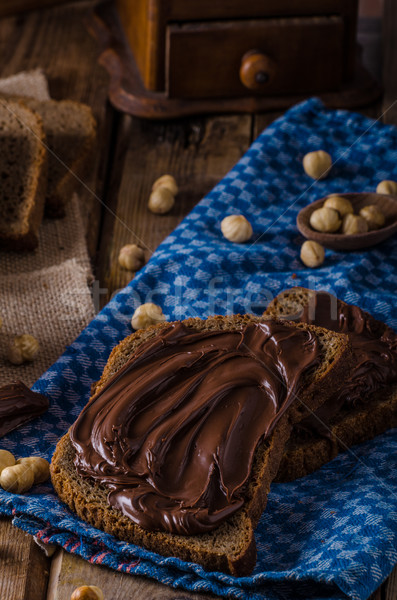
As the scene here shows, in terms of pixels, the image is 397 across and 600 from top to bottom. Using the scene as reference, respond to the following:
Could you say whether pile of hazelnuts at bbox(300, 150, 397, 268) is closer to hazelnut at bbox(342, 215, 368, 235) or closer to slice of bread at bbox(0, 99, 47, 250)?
hazelnut at bbox(342, 215, 368, 235)

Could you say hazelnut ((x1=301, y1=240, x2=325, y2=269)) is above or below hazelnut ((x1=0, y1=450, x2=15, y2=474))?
above

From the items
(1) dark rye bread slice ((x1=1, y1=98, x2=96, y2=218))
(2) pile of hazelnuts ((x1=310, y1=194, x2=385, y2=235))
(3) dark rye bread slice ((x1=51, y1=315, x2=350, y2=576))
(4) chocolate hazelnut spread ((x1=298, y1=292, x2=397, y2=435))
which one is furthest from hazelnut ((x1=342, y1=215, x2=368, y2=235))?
(1) dark rye bread slice ((x1=1, y1=98, x2=96, y2=218))

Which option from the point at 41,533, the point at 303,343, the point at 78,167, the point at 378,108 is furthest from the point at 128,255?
the point at 378,108

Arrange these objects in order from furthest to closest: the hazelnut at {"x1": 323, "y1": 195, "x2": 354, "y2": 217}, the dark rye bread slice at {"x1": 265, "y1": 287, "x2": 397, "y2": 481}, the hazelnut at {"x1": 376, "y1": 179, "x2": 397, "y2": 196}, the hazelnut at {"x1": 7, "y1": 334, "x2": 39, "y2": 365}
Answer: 1. the hazelnut at {"x1": 376, "y1": 179, "x2": 397, "y2": 196}
2. the hazelnut at {"x1": 323, "y1": 195, "x2": 354, "y2": 217}
3. the hazelnut at {"x1": 7, "y1": 334, "x2": 39, "y2": 365}
4. the dark rye bread slice at {"x1": 265, "y1": 287, "x2": 397, "y2": 481}

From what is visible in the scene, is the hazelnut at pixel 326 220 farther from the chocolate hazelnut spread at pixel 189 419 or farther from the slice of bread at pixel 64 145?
the slice of bread at pixel 64 145

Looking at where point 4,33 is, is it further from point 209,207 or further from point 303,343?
point 303,343
